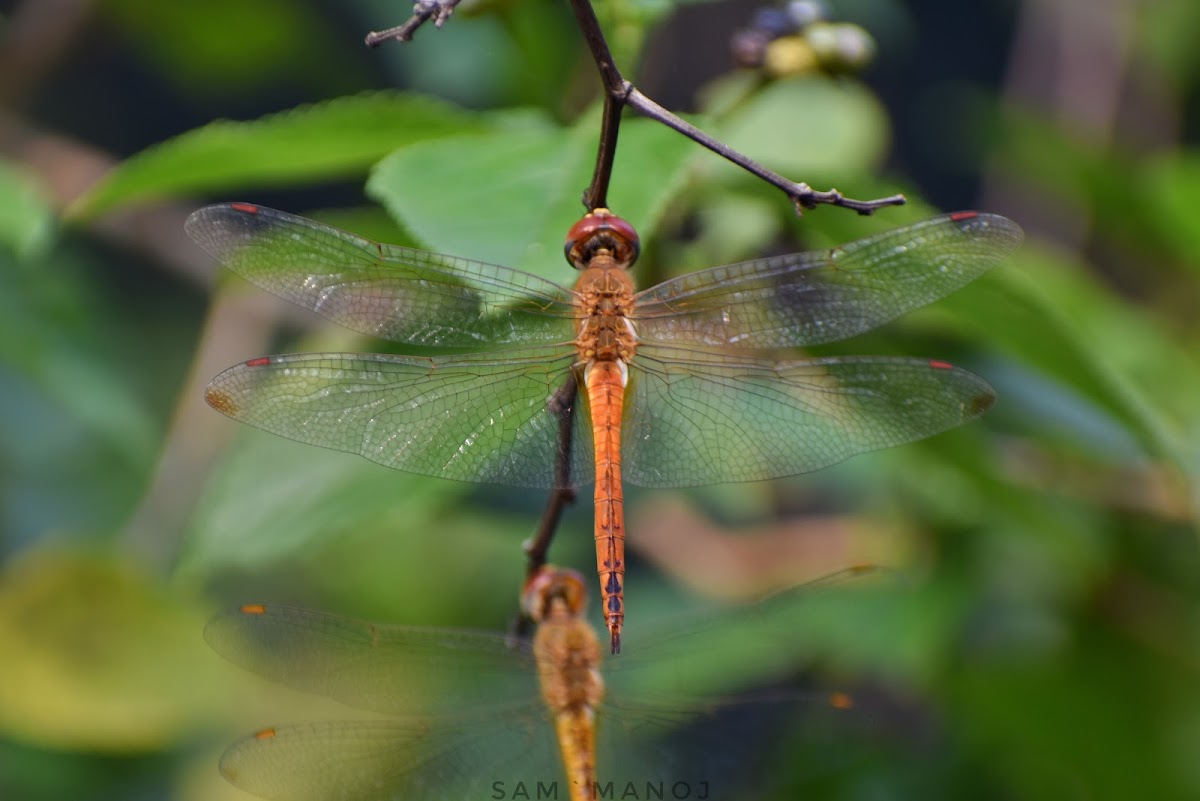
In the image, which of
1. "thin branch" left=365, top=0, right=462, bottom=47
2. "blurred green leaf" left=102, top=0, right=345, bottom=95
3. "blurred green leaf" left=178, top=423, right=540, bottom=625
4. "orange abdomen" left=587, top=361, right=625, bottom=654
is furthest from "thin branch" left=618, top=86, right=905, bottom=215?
"blurred green leaf" left=102, top=0, right=345, bottom=95

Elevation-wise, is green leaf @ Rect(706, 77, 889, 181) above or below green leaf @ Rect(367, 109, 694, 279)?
above

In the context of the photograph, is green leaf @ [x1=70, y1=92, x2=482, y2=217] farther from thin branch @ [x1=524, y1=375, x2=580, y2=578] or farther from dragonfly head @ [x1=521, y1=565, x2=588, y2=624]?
dragonfly head @ [x1=521, y1=565, x2=588, y2=624]

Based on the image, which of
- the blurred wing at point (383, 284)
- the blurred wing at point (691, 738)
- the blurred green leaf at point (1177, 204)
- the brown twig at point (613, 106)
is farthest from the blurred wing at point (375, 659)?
the blurred green leaf at point (1177, 204)

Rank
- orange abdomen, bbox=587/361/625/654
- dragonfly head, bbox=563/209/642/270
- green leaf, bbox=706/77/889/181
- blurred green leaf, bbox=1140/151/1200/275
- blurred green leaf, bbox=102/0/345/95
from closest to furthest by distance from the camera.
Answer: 1. dragonfly head, bbox=563/209/642/270
2. orange abdomen, bbox=587/361/625/654
3. green leaf, bbox=706/77/889/181
4. blurred green leaf, bbox=1140/151/1200/275
5. blurred green leaf, bbox=102/0/345/95

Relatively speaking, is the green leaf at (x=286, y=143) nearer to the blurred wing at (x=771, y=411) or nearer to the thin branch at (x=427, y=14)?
the blurred wing at (x=771, y=411)

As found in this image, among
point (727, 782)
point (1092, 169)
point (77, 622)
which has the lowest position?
point (727, 782)

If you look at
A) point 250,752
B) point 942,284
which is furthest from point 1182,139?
point 250,752

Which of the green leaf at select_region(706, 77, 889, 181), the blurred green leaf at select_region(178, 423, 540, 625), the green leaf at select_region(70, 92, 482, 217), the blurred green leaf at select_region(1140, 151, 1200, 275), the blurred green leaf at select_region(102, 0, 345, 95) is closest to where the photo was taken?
the green leaf at select_region(70, 92, 482, 217)

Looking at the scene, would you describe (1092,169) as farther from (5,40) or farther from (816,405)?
(5,40)
